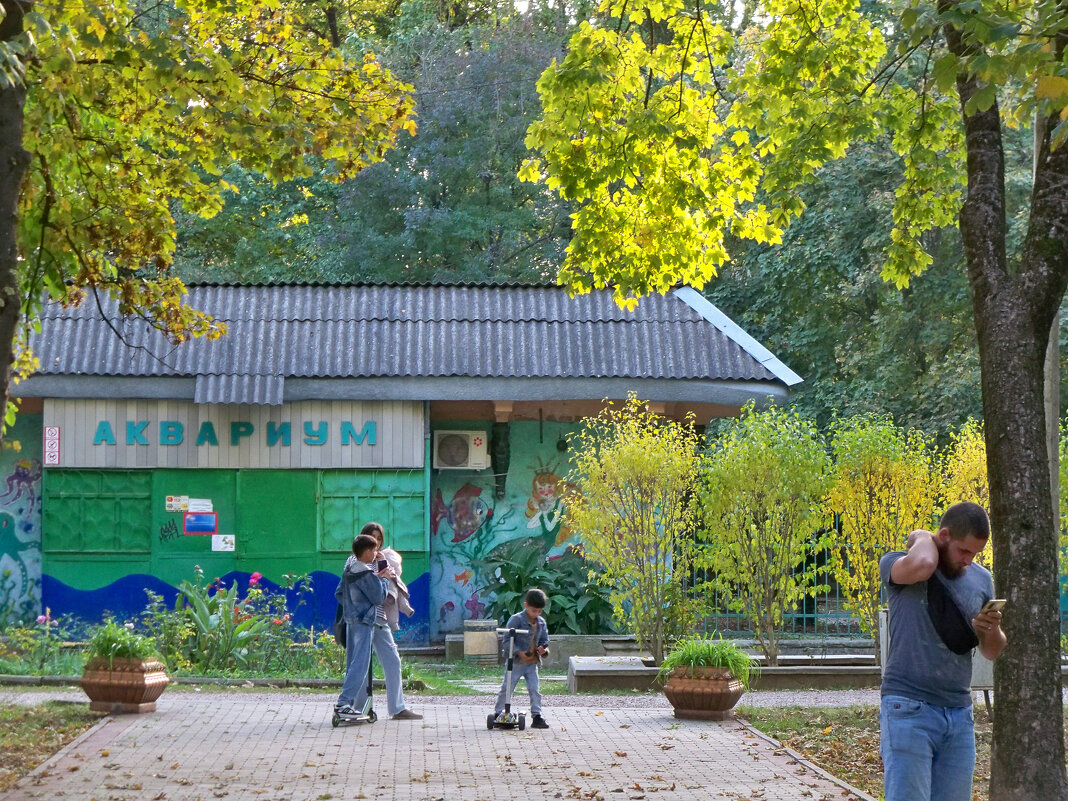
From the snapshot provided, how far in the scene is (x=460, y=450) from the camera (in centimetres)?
1906

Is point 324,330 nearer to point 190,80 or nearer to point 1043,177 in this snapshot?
point 190,80

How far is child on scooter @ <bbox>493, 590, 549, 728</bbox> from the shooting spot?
10.6 meters

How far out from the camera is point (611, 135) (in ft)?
36.5

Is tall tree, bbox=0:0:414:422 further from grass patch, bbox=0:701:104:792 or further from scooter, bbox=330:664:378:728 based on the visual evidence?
scooter, bbox=330:664:378:728

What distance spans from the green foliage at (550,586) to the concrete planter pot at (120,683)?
7091 millimetres

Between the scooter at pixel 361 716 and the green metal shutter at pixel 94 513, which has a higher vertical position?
the green metal shutter at pixel 94 513

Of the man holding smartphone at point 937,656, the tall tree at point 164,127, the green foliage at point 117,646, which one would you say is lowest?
the green foliage at point 117,646

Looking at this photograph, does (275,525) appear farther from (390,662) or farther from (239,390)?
(390,662)

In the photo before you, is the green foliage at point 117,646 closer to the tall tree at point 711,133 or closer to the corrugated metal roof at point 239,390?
the tall tree at point 711,133

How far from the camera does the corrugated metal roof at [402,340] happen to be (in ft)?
58.7

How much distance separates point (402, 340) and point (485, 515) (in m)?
2.97

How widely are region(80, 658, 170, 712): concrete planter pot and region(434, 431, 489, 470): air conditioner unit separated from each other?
8.29 meters

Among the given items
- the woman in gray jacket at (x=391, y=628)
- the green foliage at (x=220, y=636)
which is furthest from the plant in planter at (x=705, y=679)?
the green foliage at (x=220, y=636)

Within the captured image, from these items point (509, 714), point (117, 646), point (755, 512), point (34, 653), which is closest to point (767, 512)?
point (755, 512)
